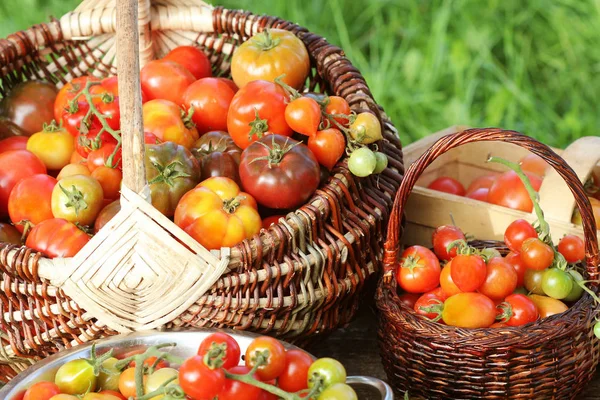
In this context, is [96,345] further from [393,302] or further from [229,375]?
[393,302]

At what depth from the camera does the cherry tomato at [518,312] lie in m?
1.41

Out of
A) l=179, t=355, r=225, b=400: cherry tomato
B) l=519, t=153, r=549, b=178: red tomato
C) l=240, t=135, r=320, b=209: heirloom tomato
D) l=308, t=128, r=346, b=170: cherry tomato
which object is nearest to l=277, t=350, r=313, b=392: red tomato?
l=179, t=355, r=225, b=400: cherry tomato

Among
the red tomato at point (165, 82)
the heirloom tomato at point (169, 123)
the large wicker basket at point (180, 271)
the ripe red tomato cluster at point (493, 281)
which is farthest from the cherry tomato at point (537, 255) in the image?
the red tomato at point (165, 82)

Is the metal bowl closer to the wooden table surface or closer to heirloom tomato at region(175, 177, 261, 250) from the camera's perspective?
heirloom tomato at region(175, 177, 261, 250)

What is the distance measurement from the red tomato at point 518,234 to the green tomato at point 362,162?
11.2 inches

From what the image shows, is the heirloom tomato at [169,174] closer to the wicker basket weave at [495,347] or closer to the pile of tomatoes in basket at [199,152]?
the pile of tomatoes in basket at [199,152]

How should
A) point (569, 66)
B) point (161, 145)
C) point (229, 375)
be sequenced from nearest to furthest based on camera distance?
point (229, 375) → point (161, 145) → point (569, 66)

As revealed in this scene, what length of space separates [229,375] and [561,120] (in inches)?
88.6

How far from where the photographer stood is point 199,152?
1690 mm

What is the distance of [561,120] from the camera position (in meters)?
3.02

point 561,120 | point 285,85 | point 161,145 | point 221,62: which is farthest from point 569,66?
point 161,145

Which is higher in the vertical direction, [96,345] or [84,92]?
[84,92]

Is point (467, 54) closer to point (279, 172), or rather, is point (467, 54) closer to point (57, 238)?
point (279, 172)

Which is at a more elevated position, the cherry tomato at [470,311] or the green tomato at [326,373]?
the green tomato at [326,373]
